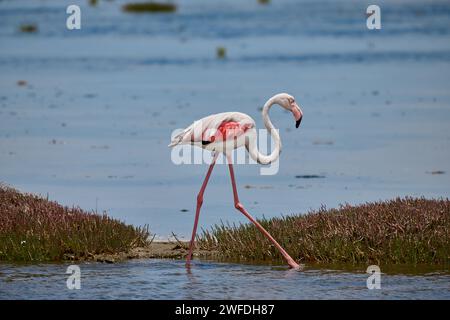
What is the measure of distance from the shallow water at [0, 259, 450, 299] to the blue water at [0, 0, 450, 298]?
0.04 metres

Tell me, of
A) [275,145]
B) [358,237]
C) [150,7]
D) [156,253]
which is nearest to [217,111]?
[275,145]

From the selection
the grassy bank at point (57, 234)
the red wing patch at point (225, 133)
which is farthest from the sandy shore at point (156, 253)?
the red wing patch at point (225, 133)

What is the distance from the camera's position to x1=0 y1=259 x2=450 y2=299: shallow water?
11648 mm

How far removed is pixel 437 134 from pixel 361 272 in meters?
12.0

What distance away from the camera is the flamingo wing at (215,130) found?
1346cm

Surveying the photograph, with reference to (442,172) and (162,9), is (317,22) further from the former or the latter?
(442,172)

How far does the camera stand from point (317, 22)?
5978 cm

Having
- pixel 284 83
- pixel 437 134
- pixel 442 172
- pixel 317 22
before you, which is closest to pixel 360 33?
pixel 317 22

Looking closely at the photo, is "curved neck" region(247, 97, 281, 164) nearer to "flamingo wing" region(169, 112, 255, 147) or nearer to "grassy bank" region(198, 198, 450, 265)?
"flamingo wing" region(169, 112, 255, 147)

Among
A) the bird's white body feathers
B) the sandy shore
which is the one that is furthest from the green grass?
the bird's white body feathers

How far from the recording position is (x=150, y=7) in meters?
80.1

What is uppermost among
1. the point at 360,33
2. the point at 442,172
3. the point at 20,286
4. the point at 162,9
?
the point at 162,9

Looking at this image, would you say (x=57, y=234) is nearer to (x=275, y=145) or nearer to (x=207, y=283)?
(x=207, y=283)

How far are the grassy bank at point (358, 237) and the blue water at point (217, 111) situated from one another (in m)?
0.54
